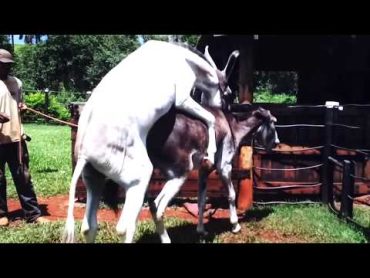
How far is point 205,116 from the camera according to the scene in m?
5.34

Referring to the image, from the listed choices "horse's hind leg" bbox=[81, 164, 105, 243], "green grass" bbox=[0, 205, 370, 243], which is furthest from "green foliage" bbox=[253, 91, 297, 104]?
"horse's hind leg" bbox=[81, 164, 105, 243]

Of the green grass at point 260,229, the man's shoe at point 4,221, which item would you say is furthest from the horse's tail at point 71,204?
the man's shoe at point 4,221

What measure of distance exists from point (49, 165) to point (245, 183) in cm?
495

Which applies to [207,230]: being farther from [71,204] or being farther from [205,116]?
[71,204]

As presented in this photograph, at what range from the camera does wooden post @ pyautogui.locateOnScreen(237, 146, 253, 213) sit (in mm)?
7164

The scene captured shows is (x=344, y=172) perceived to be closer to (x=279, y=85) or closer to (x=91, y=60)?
(x=91, y=60)

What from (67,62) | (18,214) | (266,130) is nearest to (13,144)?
(18,214)

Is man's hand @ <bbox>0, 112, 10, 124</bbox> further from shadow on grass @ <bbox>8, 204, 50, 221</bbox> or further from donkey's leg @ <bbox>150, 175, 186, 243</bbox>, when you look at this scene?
donkey's leg @ <bbox>150, 175, 186, 243</bbox>

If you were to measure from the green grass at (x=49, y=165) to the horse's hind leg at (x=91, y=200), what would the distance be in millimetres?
3377

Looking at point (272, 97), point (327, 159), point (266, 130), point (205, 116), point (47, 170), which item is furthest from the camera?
point (272, 97)

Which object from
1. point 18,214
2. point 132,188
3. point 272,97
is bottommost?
point 18,214

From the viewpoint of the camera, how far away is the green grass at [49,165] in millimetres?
8156

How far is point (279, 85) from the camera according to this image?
1261 inches
